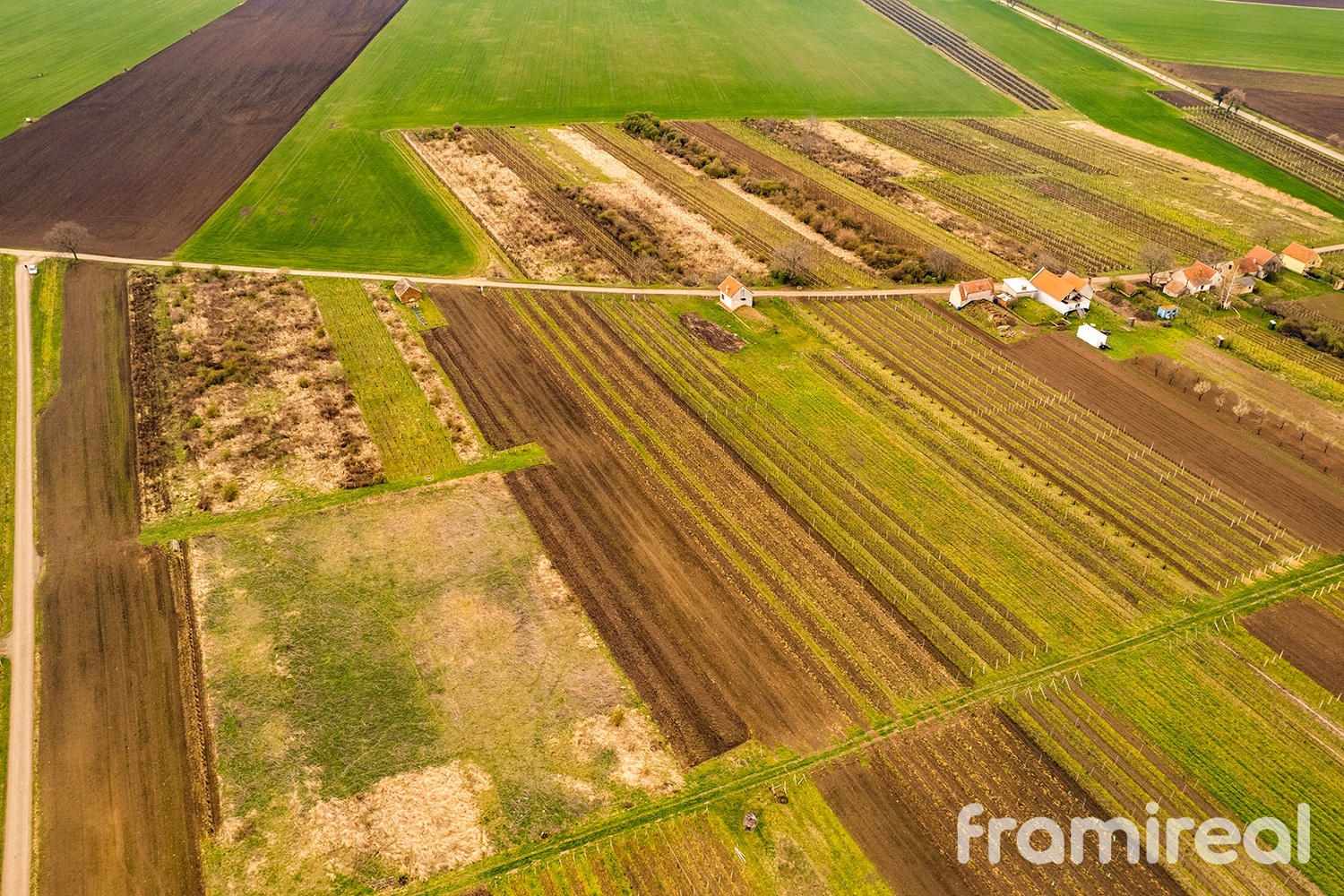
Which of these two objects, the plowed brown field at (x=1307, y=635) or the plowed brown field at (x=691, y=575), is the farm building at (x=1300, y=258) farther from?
the plowed brown field at (x=691, y=575)

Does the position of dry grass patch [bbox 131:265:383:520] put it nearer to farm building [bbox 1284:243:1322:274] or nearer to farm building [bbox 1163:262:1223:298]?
farm building [bbox 1163:262:1223:298]

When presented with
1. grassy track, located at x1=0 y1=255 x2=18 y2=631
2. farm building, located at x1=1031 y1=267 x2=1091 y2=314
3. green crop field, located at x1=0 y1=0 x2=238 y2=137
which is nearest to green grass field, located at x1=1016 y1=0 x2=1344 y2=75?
farm building, located at x1=1031 y1=267 x2=1091 y2=314

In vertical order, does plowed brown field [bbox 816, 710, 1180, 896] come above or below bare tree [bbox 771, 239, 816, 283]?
below

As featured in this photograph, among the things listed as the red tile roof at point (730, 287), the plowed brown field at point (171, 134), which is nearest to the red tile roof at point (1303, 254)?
the red tile roof at point (730, 287)

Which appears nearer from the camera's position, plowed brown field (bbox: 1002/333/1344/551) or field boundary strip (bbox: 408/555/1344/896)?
field boundary strip (bbox: 408/555/1344/896)

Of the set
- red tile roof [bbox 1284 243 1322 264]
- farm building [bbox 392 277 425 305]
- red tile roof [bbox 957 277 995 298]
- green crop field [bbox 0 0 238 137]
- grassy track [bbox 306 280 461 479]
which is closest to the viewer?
grassy track [bbox 306 280 461 479]

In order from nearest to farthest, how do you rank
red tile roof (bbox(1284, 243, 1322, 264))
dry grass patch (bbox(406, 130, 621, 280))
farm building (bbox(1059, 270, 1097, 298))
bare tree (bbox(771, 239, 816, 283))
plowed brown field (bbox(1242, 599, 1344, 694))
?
plowed brown field (bbox(1242, 599, 1344, 694)) < farm building (bbox(1059, 270, 1097, 298)) < bare tree (bbox(771, 239, 816, 283)) < red tile roof (bbox(1284, 243, 1322, 264)) < dry grass patch (bbox(406, 130, 621, 280))
